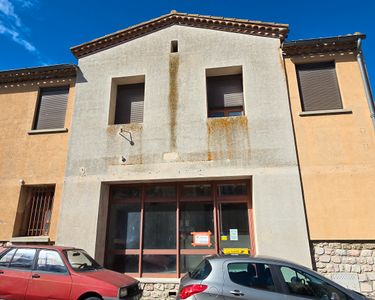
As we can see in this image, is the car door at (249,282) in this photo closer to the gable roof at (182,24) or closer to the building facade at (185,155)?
the building facade at (185,155)

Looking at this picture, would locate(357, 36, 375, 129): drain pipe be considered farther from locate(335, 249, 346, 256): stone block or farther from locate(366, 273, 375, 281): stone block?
locate(366, 273, 375, 281): stone block

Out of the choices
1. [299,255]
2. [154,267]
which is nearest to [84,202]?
[154,267]

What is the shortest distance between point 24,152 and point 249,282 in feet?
28.1

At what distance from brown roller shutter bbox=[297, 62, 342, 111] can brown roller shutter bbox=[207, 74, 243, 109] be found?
6.40 feet

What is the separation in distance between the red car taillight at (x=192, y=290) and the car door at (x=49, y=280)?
2.46 metres

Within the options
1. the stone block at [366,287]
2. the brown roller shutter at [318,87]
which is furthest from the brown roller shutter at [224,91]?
the stone block at [366,287]

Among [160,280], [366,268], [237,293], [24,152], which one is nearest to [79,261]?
[160,280]

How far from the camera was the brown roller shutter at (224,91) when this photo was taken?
9.44 meters

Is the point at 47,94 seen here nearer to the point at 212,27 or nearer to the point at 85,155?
the point at 85,155

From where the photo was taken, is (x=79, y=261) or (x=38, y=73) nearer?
(x=79, y=261)

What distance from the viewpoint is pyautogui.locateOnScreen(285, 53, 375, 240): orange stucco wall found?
735 centimetres

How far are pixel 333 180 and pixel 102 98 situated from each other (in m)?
7.68

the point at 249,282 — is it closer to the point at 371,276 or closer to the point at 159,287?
the point at 159,287

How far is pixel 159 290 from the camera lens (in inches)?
306
